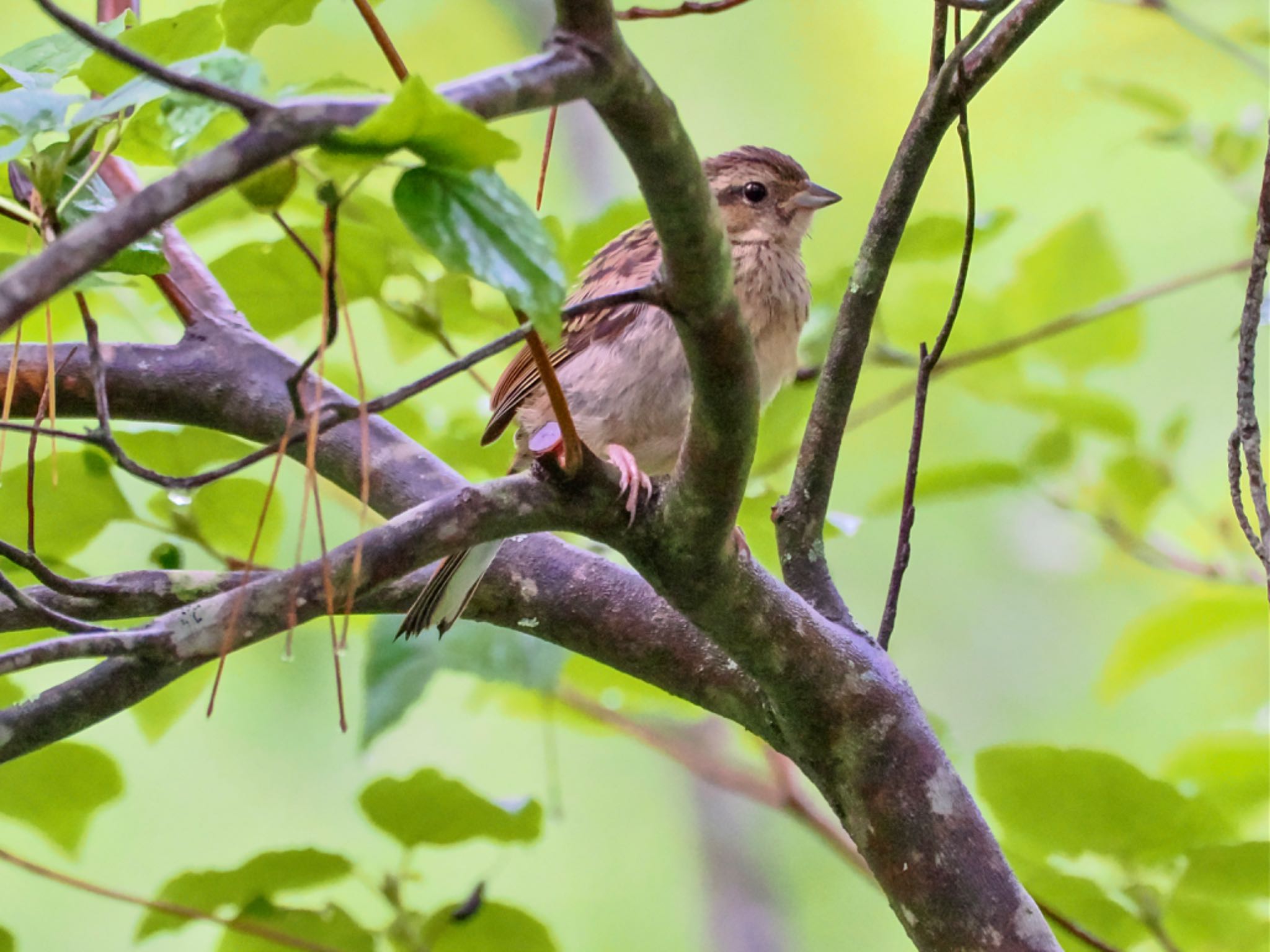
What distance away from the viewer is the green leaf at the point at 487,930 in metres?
1.65

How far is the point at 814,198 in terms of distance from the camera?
2.35 metres

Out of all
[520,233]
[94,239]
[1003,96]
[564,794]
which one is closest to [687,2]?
[520,233]

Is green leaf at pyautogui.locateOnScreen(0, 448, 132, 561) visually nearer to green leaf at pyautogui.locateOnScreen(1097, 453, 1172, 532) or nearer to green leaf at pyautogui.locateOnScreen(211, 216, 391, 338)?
green leaf at pyautogui.locateOnScreen(211, 216, 391, 338)

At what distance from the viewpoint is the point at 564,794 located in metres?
3.97

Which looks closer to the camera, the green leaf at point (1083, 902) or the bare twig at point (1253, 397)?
the bare twig at point (1253, 397)

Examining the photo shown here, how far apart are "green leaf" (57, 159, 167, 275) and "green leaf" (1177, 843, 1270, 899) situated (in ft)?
4.44

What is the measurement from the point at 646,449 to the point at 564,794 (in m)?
2.29

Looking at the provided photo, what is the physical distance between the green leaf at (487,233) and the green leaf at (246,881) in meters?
1.07

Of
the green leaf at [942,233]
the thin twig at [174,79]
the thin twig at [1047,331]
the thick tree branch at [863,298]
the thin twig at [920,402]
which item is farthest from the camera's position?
the thin twig at [1047,331]

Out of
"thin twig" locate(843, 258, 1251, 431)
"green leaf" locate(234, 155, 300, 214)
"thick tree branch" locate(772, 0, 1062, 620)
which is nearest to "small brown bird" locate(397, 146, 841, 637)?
"thin twig" locate(843, 258, 1251, 431)

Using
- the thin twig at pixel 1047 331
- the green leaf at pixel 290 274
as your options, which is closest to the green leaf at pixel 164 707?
the green leaf at pixel 290 274

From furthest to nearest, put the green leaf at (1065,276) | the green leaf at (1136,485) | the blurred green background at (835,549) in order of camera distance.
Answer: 1. the blurred green background at (835,549)
2. the green leaf at (1136,485)
3. the green leaf at (1065,276)

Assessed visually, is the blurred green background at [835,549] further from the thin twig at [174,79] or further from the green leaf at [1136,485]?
the thin twig at [174,79]

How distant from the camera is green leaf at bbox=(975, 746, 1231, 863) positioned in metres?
1.52
